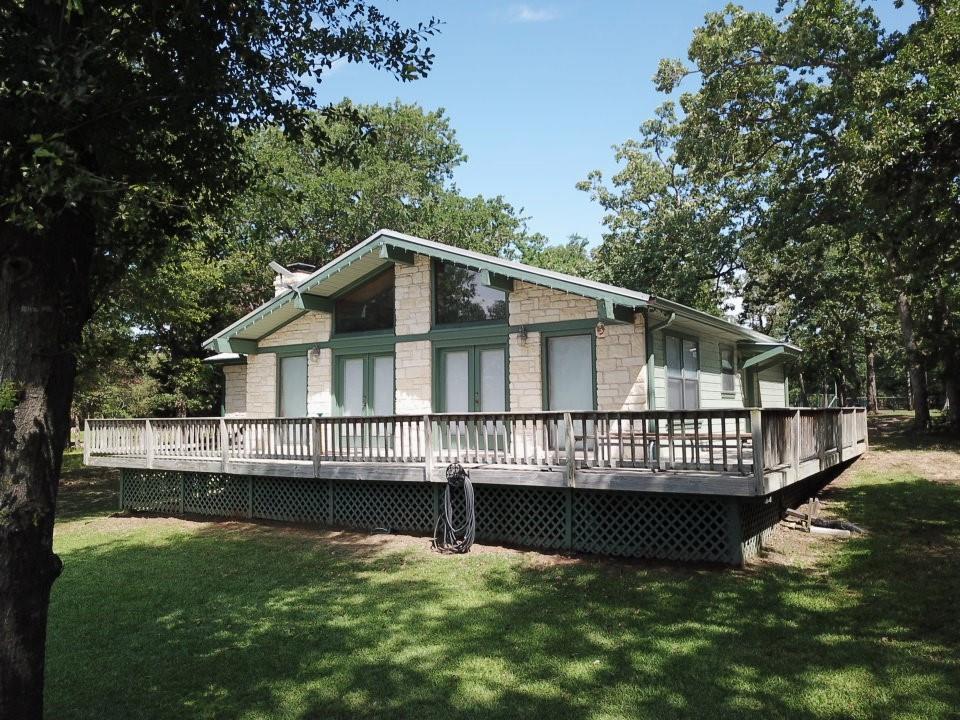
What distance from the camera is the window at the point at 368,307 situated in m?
14.6

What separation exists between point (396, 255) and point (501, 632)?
8.95 m

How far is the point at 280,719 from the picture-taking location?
15.9 ft

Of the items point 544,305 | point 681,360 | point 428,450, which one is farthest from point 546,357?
point 428,450

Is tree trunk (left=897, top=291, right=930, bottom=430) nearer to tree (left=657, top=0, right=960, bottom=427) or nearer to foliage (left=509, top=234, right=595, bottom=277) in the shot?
tree (left=657, top=0, right=960, bottom=427)

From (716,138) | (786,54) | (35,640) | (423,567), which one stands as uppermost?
(786,54)

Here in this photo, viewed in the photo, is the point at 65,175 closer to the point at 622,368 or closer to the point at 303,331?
the point at 622,368

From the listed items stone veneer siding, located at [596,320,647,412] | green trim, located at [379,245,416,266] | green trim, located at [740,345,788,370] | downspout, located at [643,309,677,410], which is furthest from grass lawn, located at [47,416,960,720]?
green trim, located at [740,345,788,370]

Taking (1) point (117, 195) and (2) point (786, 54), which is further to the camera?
(2) point (786, 54)

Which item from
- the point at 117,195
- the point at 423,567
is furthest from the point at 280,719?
the point at 423,567

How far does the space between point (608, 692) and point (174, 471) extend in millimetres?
12277

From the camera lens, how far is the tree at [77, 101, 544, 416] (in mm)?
19266

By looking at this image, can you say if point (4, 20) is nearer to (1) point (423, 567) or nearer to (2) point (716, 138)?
(1) point (423, 567)

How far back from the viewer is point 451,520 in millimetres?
10453

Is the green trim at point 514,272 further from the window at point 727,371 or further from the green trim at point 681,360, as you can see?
the window at point 727,371
